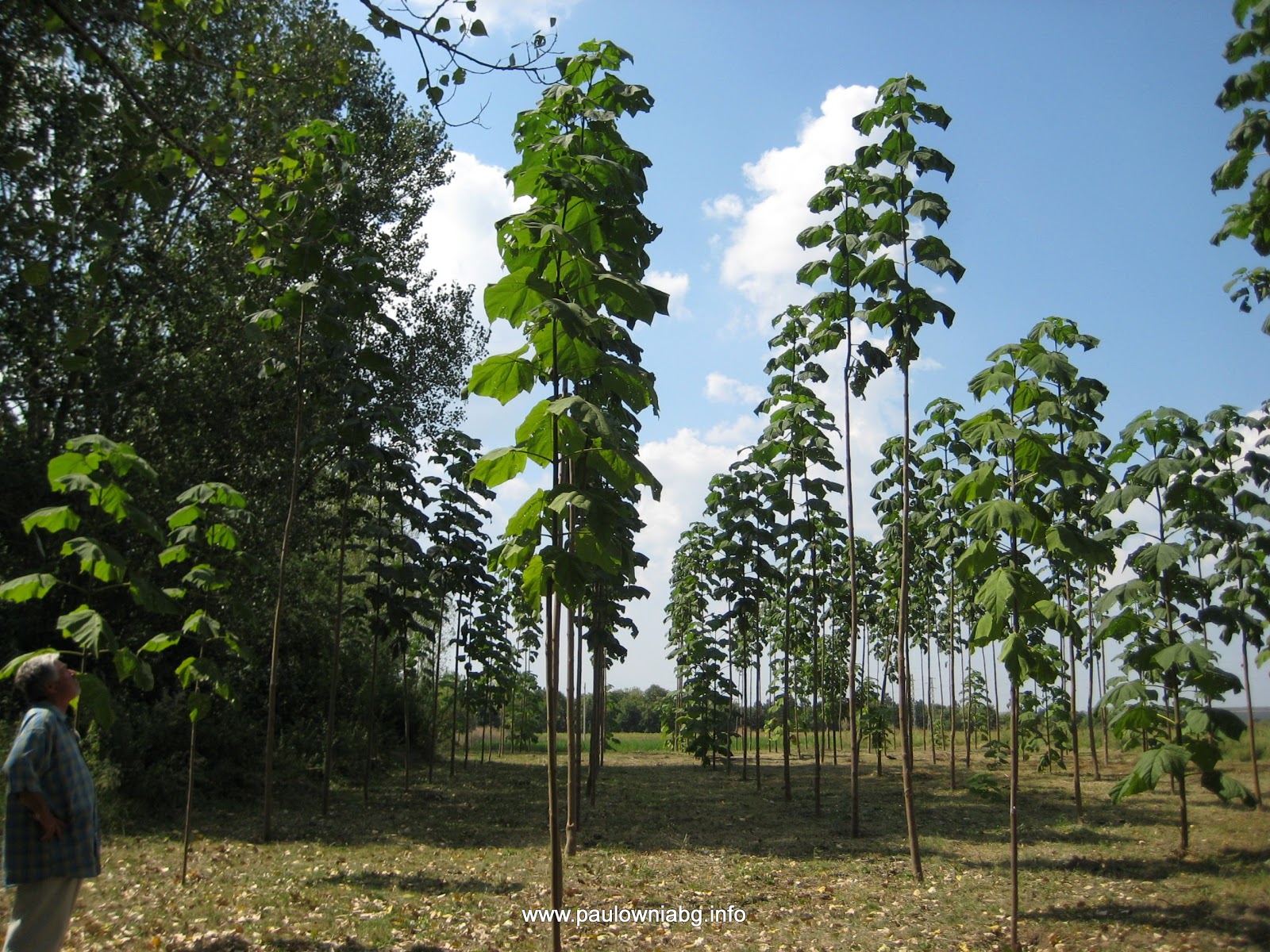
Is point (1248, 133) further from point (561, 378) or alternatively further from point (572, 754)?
point (572, 754)

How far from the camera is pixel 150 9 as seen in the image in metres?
5.64

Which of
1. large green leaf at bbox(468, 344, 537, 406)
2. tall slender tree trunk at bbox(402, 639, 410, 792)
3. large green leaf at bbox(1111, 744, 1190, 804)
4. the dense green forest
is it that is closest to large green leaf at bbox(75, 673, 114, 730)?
the dense green forest

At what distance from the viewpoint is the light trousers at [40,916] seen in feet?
16.6

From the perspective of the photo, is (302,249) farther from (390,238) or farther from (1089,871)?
(390,238)

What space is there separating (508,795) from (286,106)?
1352cm

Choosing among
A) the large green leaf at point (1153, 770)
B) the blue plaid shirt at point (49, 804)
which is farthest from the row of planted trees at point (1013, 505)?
the blue plaid shirt at point (49, 804)

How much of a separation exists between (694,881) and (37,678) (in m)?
6.87

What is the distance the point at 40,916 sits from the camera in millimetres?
5121

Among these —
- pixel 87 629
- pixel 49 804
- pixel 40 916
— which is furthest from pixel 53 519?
pixel 40 916

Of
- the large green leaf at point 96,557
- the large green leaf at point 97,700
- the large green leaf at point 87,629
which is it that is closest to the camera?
the large green leaf at point 97,700

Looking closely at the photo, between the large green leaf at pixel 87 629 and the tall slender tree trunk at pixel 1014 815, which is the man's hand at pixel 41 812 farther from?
the tall slender tree trunk at pixel 1014 815

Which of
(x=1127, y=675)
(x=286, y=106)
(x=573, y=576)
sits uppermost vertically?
(x=286, y=106)

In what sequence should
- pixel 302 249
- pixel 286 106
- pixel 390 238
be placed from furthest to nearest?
1. pixel 390 238
2. pixel 286 106
3. pixel 302 249

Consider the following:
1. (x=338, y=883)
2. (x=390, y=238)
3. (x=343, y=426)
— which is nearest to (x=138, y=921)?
(x=338, y=883)
